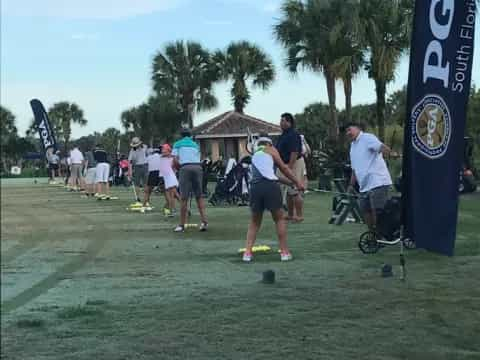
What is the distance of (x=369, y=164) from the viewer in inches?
372

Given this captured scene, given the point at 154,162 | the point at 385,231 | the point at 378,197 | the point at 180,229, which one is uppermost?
the point at 154,162

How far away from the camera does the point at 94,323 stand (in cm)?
536

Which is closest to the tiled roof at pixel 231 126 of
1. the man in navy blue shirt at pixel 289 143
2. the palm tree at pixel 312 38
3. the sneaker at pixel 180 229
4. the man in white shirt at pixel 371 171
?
the palm tree at pixel 312 38

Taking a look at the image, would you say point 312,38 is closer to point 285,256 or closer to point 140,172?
point 140,172

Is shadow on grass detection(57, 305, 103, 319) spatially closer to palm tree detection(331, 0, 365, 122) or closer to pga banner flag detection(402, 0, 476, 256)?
pga banner flag detection(402, 0, 476, 256)

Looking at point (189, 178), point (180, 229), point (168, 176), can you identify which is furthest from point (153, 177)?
point (180, 229)

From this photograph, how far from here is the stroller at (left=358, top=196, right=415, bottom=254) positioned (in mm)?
9344

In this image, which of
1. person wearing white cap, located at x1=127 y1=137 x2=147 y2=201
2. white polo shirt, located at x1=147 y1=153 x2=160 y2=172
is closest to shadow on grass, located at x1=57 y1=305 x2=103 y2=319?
white polo shirt, located at x1=147 y1=153 x2=160 y2=172

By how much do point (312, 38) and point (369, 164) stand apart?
23.5m

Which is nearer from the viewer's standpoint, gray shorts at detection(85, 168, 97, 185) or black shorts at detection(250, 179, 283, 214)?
black shorts at detection(250, 179, 283, 214)

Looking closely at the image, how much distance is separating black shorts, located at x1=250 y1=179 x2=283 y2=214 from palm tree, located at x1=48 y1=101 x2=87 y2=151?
627 centimetres

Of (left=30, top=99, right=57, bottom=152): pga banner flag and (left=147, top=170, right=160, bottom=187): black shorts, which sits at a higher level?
(left=30, top=99, right=57, bottom=152): pga banner flag

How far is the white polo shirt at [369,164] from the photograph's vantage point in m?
9.42

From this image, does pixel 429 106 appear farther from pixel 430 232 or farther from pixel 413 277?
pixel 413 277
